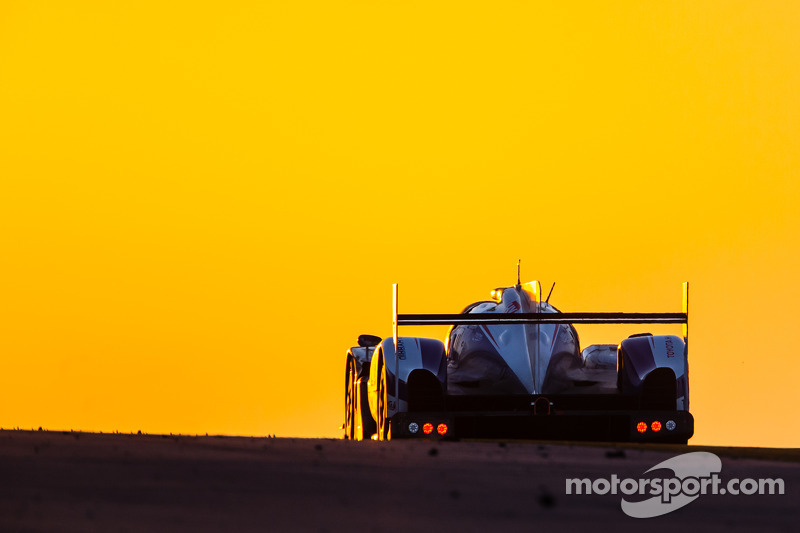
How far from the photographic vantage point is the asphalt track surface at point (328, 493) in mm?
6836

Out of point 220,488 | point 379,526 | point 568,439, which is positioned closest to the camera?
point 379,526

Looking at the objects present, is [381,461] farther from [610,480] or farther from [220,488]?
[220,488]

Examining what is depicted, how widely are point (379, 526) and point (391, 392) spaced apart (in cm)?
1576

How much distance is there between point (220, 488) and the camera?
839 cm

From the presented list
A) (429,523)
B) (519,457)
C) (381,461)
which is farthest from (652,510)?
(519,457)

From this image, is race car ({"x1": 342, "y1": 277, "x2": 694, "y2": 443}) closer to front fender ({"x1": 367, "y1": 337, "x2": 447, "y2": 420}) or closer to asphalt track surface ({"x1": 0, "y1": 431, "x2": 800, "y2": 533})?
front fender ({"x1": 367, "y1": 337, "x2": 447, "y2": 420})

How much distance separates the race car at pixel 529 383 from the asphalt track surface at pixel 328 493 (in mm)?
9647

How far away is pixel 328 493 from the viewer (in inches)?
324

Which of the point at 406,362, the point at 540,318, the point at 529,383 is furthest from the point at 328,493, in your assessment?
the point at 540,318

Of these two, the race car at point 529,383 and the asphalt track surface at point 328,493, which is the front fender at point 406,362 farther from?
the asphalt track surface at point 328,493

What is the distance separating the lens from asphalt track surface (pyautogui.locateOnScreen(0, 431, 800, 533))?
6836 mm

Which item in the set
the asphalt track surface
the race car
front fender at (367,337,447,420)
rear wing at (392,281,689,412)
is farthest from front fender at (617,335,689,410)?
the asphalt track surface

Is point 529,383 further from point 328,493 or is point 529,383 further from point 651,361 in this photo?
point 328,493

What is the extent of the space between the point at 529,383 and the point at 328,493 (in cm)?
1485
